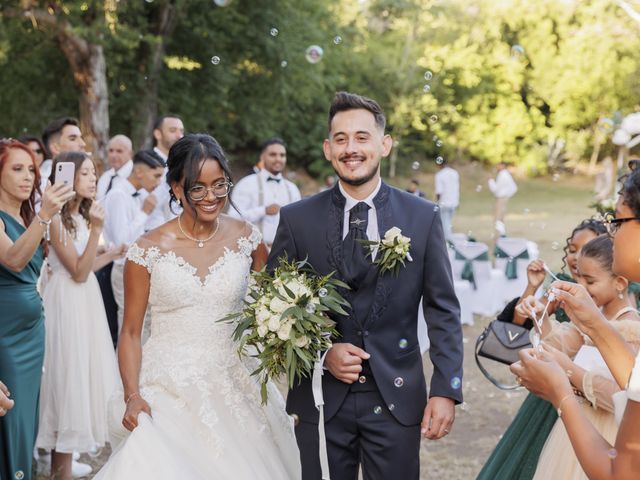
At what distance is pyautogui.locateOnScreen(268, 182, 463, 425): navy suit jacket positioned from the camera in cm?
337

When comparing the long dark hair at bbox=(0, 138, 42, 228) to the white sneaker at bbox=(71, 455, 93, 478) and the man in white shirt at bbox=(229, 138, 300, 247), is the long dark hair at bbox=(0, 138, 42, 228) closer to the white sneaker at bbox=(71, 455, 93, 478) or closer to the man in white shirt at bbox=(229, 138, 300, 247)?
the white sneaker at bbox=(71, 455, 93, 478)

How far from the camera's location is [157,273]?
12.7 ft

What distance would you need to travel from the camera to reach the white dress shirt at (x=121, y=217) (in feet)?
23.4

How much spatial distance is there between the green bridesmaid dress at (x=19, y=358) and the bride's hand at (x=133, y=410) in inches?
55.9

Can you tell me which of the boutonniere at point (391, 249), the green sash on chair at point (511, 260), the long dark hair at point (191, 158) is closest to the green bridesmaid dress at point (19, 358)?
the long dark hair at point (191, 158)

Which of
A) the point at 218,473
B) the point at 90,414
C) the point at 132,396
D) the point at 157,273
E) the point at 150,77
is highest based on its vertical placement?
the point at 150,77

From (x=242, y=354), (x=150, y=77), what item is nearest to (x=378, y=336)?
(x=242, y=354)

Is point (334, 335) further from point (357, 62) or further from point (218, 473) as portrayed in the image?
point (357, 62)

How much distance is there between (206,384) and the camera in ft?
12.5

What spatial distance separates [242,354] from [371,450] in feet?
2.73

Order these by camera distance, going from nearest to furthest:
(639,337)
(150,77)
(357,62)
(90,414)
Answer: (639,337) → (90,414) → (150,77) → (357,62)

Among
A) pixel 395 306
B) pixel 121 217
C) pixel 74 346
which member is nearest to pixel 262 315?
pixel 395 306

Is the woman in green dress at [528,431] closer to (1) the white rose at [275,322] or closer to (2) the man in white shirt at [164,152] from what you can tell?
(1) the white rose at [275,322]

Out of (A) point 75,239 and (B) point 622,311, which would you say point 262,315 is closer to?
(B) point 622,311
